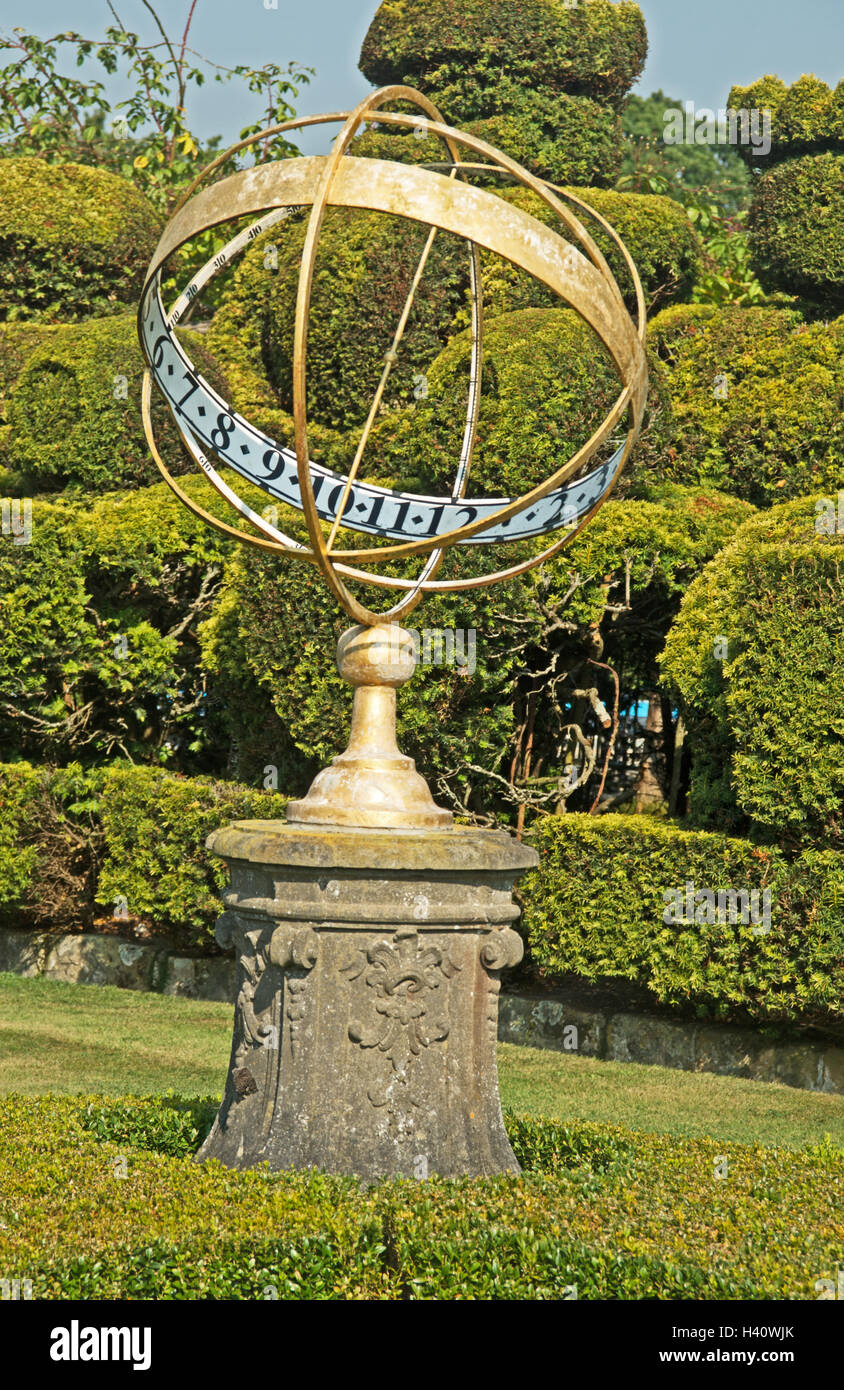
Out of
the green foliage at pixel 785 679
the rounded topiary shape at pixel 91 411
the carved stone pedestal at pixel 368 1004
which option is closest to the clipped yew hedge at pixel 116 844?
the rounded topiary shape at pixel 91 411

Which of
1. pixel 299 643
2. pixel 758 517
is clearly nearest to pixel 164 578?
pixel 299 643

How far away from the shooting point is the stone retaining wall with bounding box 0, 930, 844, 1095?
27.5ft

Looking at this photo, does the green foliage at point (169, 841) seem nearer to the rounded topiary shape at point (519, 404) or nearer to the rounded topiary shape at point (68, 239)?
the rounded topiary shape at point (519, 404)

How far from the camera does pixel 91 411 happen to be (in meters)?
12.6

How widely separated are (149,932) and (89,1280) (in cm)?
818

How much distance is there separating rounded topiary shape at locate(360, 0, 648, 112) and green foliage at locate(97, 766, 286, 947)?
8.74 m

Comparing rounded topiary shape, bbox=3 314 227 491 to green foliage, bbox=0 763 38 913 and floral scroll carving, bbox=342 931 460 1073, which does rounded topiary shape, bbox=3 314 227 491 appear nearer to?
green foliage, bbox=0 763 38 913

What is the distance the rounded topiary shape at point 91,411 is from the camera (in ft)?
41.2

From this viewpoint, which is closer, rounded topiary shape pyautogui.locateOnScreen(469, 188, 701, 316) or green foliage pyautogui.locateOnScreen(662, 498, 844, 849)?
green foliage pyautogui.locateOnScreen(662, 498, 844, 849)

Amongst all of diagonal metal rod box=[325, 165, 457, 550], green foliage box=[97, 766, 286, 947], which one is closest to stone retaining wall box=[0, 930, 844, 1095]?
green foliage box=[97, 766, 286, 947]

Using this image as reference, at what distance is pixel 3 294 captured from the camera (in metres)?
15.0

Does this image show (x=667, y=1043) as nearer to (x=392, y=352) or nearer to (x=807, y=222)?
(x=392, y=352)

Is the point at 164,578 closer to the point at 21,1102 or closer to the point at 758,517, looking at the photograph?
the point at 758,517

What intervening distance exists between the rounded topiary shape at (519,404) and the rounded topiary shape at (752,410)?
0.81m
